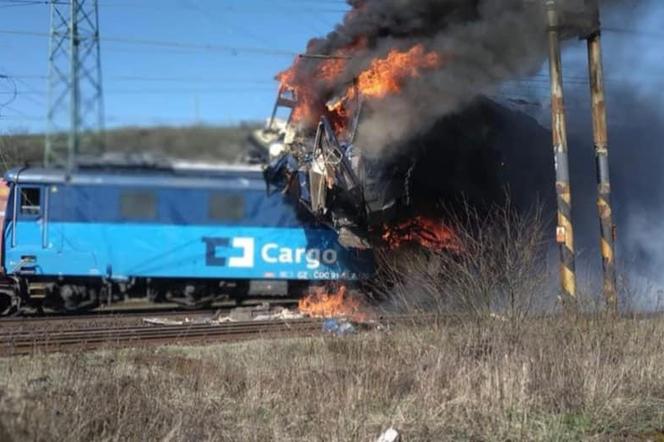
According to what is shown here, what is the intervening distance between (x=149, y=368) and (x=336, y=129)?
7.45 m

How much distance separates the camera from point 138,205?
1656cm

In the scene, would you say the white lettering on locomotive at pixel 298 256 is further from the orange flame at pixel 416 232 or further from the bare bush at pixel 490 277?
the bare bush at pixel 490 277

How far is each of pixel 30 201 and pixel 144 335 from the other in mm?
6529

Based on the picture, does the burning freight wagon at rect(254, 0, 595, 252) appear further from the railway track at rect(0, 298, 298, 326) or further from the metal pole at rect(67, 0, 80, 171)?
the metal pole at rect(67, 0, 80, 171)

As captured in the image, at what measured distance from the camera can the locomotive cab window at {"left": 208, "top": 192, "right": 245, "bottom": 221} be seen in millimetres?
17250

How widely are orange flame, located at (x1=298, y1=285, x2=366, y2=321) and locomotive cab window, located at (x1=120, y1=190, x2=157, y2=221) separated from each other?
438 cm

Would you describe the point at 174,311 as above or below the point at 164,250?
below

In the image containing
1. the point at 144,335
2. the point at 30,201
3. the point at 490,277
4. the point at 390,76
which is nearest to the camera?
the point at 490,277

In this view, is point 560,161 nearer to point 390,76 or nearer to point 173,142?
point 390,76

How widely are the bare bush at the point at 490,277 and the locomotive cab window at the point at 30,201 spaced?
8936 millimetres

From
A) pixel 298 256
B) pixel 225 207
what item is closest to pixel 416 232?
pixel 298 256

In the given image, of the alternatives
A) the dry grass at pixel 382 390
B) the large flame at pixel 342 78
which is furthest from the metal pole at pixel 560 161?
the dry grass at pixel 382 390

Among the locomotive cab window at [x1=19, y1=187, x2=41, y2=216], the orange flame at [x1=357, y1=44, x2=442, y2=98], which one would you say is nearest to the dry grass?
the orange flame at [x1=357, y1=44, x2=442, y2=98]

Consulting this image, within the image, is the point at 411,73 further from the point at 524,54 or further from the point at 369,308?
the point at 369,308
